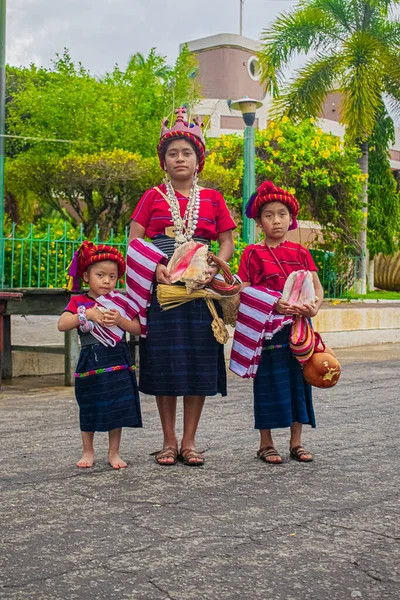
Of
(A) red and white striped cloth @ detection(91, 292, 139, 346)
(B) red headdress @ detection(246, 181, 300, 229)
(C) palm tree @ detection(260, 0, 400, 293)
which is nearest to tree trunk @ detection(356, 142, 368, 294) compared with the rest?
(C) palm tree @ detection(260, 0, 400, 293)

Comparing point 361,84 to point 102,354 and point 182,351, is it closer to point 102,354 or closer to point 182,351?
point 182,351

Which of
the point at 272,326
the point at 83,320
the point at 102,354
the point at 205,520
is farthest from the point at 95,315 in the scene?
the point at 205,520

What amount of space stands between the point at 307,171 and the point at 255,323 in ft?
38.4

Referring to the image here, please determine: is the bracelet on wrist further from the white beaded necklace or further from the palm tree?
the palm tree

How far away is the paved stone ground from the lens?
109 inches

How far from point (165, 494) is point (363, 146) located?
16.0 m

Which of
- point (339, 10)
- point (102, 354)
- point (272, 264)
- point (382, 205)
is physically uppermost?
point (339, 10)

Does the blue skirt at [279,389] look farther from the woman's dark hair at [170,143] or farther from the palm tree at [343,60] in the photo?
the palm tree at [343,60]

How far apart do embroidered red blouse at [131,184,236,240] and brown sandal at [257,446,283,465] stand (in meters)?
1.26

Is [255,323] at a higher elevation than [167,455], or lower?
higher

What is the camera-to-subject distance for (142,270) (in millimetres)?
4609

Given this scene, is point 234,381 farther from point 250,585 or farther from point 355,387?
point 250,585

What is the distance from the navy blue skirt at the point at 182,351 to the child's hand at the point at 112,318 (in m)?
0.23

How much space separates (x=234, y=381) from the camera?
9148mm
